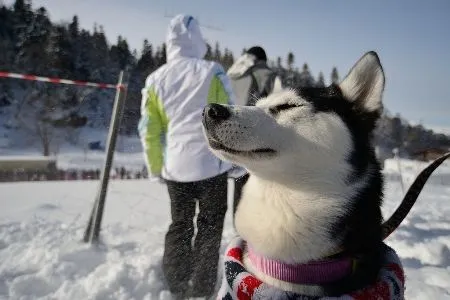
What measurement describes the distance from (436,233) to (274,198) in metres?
4.64

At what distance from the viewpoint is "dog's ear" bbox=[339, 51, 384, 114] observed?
1546 millimetres

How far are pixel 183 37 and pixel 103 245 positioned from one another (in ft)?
7.22

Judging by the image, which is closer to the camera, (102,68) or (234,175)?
(234,175)

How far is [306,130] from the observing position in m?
1.47

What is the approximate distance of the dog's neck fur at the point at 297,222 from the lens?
136 centimetres

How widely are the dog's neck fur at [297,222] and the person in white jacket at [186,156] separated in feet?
4.38

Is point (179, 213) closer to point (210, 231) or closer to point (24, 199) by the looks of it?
point (210, 231)

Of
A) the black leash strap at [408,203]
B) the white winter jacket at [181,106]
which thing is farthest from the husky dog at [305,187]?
the white winter jacket at [181,106]

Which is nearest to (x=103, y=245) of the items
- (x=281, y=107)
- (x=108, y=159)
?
(x=108, y=159)

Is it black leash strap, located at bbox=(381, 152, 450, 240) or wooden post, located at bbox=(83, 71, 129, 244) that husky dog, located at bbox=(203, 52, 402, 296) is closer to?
black leash strap, located at bbox=(381, 152, 450, 240)

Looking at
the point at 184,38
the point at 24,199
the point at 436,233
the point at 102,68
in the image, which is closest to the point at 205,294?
the point at 184,38

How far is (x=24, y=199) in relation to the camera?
5062mm

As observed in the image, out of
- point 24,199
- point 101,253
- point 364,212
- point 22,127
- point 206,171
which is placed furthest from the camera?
point 22,127

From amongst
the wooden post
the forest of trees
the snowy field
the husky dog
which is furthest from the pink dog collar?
the forest of trees
